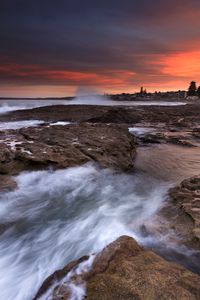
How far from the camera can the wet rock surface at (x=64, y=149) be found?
23.4 feet

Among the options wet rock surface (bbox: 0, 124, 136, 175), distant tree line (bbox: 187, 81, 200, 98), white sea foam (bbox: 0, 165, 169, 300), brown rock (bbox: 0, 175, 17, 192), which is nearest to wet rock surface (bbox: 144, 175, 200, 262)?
white sea foam (bbox: 0, 165, 169, 300)

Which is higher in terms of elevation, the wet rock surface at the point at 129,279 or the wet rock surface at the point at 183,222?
the wet rock surface at the point at 129,279

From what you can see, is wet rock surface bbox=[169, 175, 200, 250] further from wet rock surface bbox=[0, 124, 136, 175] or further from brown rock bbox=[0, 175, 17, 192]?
brown rock bbox=[0, 175, 17, 192]

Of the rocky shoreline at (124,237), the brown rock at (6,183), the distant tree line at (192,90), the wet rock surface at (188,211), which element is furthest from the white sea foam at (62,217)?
the distant tree line at (192,90)

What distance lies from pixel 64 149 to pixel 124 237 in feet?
15.2

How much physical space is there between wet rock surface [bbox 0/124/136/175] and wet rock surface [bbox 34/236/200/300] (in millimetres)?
4184

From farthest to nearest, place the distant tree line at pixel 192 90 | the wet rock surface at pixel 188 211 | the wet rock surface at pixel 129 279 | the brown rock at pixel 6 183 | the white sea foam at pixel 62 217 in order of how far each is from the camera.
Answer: the distant tree line at pixel 192 90, the brown rock at pixel 6 183, the white sea foam at pixel 62 217, the wet rock surface at pixel 188 211, the wet rock surface at pixel 129 279

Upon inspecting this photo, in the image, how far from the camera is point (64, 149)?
795 cm

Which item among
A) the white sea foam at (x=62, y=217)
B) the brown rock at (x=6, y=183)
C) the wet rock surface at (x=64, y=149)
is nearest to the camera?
the white sea foam at (x=62, y=217)

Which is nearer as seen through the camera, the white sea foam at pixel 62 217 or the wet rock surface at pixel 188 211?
the wet rock surface at pixel 188 211

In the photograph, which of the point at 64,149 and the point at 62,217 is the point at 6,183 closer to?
the point at 62,217

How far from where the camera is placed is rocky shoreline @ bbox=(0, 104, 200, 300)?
9.09 ft

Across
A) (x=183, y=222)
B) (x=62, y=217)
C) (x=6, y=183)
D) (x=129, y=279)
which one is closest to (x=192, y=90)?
(x=6, y=183)

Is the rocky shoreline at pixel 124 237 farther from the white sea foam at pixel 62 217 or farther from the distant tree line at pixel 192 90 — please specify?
the distant tree line at pixel 192 90
